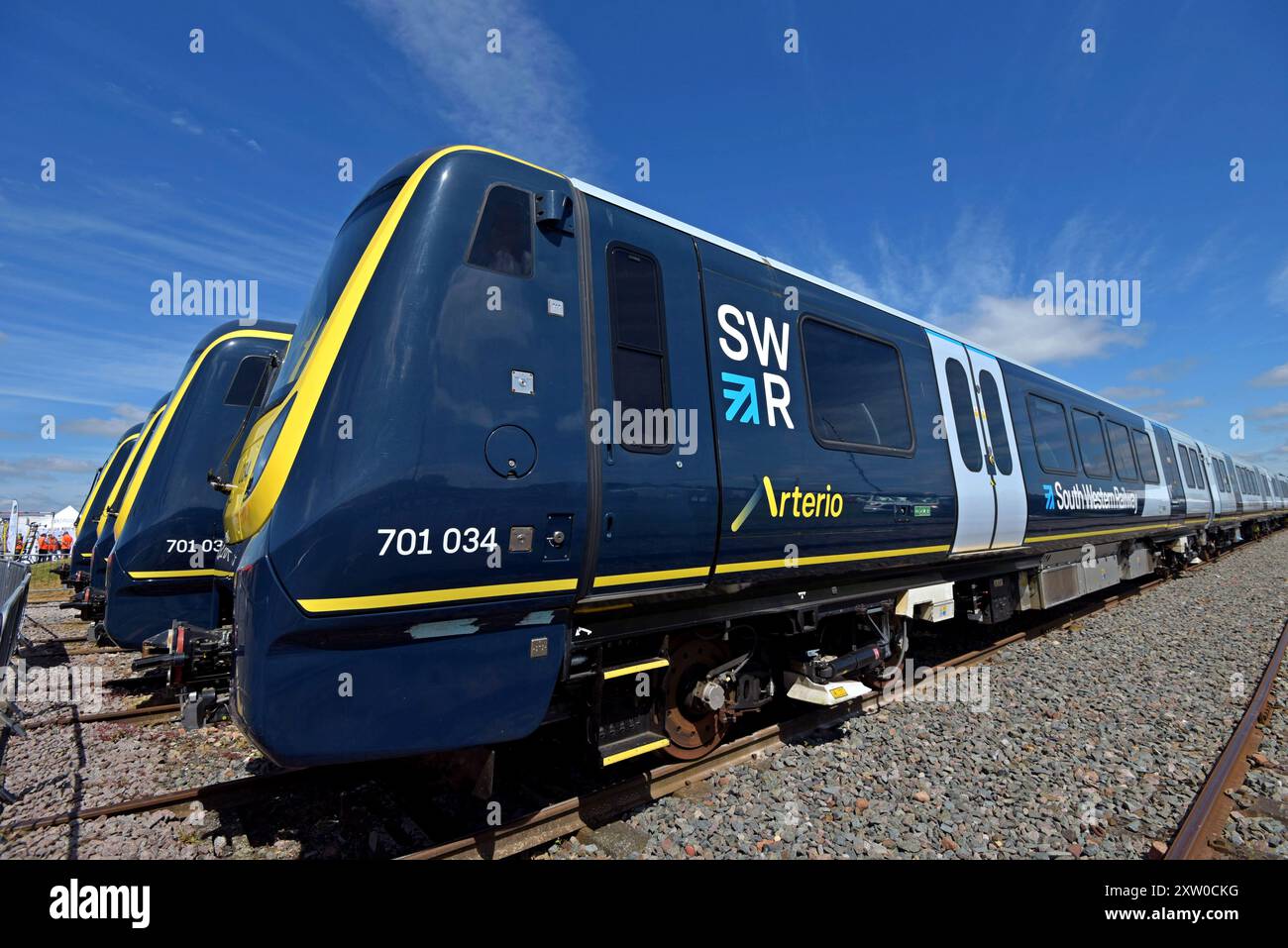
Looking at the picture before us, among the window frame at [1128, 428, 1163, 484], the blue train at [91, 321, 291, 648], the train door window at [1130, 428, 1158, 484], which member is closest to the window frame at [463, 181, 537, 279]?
the blue train at [91, 321, 291, 648]

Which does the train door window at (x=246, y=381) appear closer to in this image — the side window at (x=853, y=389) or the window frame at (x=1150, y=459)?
the side window at (x=853, y=389)

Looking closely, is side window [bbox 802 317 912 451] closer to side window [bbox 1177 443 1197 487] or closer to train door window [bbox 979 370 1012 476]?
train door window [bbox 979 370 1012 476]

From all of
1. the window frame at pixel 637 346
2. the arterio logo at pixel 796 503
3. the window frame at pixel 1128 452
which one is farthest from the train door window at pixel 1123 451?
the window frame at pixel 637 346

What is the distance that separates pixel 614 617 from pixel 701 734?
1524 millimetres

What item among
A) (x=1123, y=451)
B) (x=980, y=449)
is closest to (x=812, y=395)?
(x=980, y=449)

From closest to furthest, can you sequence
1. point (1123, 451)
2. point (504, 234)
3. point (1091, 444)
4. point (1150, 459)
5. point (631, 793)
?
point (504, 234), point (631, 793), point (1091, 444), point (1123, 451), point (1150, 459)

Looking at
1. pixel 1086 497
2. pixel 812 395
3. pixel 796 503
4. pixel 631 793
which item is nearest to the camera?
pixel 631 793

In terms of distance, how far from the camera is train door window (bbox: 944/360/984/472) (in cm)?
644

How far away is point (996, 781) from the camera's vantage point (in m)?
4.55

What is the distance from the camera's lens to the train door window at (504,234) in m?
3.14

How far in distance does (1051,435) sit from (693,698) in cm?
697

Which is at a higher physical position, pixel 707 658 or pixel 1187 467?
pixel 1187 467

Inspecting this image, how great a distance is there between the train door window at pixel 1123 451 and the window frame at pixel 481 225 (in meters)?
11.1

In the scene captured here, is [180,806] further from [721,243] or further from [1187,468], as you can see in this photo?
[1187,468]
